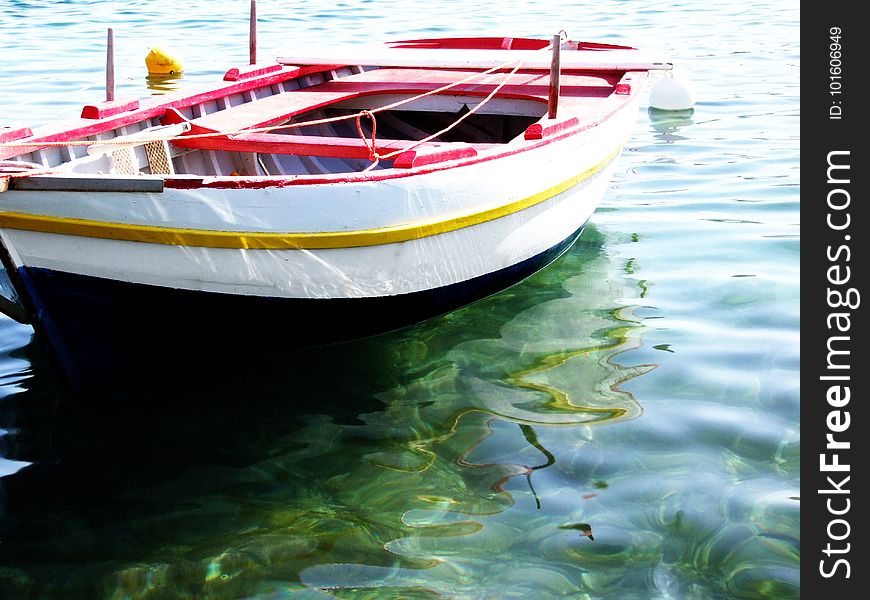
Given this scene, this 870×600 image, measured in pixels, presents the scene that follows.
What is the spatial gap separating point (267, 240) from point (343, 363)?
1.02 meters

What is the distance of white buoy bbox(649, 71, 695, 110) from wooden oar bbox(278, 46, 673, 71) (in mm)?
3283

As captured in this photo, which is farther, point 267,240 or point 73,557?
point 267,240

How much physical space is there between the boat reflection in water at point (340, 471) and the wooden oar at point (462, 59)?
184cm

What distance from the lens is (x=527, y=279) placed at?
5.57m

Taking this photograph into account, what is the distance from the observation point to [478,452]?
396cm

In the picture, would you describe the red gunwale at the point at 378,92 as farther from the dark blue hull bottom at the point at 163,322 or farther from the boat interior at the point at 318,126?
the dark blue hull bottom at the point at 163,322

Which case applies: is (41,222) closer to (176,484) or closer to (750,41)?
(176,484)

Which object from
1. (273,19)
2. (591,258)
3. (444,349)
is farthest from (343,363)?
(273,19)

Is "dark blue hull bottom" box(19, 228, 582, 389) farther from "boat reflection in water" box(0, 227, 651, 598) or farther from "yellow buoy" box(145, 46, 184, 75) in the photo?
"yellow buoy" box(145, 46, 184, 75)

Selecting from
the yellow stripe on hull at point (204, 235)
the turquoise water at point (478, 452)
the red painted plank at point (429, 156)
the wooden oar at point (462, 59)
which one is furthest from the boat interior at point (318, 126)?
the turquoise water at point (478, 452)

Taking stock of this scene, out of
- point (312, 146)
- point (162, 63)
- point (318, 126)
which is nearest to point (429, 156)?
point (312, 146)

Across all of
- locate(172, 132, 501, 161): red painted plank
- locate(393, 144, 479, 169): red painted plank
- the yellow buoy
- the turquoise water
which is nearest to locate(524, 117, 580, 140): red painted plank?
locate(172, 132, 501, 161): red painted plank

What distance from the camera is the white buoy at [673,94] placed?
963cm

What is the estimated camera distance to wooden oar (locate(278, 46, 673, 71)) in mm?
6164
